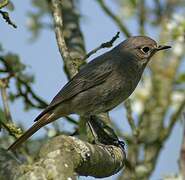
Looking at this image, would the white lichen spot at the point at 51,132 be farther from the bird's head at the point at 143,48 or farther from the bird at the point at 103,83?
the bird's head at the point at 143,48

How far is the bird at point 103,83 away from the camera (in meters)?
5.59

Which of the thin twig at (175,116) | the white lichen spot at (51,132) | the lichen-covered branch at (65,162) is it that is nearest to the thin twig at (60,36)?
the white lichen spot at (51,132)

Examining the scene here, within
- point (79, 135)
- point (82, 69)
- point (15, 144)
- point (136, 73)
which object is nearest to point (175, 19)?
point (136, 73)

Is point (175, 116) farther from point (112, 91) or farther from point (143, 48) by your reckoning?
point (112, 91)

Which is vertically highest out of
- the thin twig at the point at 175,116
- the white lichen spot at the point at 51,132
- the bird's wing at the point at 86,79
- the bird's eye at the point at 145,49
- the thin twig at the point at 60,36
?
the thin twig at the point at 60,36

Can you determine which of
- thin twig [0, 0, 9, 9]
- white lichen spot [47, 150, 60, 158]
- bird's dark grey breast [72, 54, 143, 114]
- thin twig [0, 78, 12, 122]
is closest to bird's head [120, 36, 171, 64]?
bird's dark grey breast [72, 54, 143, 114]

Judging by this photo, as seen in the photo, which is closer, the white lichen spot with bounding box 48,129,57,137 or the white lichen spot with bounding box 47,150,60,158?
the white lichen spot with bounding box 47,150,60,158

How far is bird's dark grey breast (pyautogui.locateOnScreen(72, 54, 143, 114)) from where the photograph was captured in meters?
5.70

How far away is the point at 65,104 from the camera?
569 centimetres

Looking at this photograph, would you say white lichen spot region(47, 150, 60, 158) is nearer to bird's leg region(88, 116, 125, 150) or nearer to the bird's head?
bird's leg region(88, 116, 125, 150)

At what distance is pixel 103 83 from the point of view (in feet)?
19.4

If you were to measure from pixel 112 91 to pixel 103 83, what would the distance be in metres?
0.19

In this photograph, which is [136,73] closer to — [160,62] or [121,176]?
[121,176]

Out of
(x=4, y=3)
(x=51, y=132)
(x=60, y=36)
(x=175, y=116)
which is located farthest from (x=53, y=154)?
(x=175, y=116)
